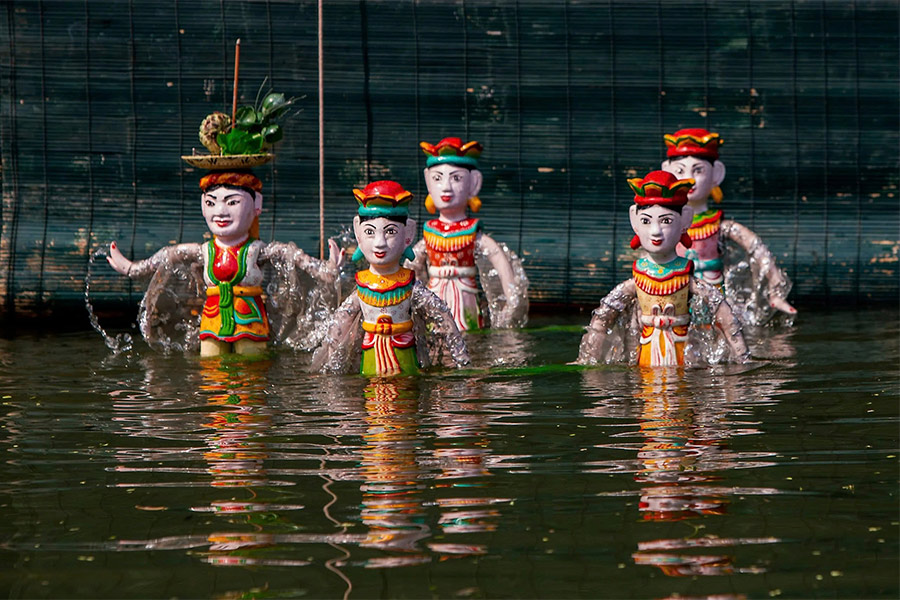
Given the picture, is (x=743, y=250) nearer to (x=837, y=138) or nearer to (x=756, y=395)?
(x=837, y=138)

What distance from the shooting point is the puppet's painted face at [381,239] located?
21.2ft

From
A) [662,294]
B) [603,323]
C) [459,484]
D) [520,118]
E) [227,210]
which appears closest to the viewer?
[459,484]

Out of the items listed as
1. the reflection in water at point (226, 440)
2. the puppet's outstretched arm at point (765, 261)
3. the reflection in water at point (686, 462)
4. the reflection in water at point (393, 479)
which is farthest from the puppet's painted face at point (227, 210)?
the puppet's outstretched arm at point (765, 261)

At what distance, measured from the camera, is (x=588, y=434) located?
16.4 feet

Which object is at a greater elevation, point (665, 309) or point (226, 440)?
point (665, 309)

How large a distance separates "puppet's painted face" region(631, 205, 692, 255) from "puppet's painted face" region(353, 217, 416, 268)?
1.15 meters

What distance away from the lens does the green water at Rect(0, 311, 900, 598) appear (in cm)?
350

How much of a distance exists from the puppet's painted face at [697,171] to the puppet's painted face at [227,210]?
101 inches

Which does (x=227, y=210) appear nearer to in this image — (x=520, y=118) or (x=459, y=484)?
(x=520, y=118)

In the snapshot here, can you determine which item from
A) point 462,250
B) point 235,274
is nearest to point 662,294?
point 462,250

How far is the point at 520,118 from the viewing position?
9.39 metres

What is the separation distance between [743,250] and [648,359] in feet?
7.84

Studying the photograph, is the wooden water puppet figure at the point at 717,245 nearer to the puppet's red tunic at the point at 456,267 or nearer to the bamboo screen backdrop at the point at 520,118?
the bamboo screen backdrop at the point at 520,118

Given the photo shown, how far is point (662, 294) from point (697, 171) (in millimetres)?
1821
